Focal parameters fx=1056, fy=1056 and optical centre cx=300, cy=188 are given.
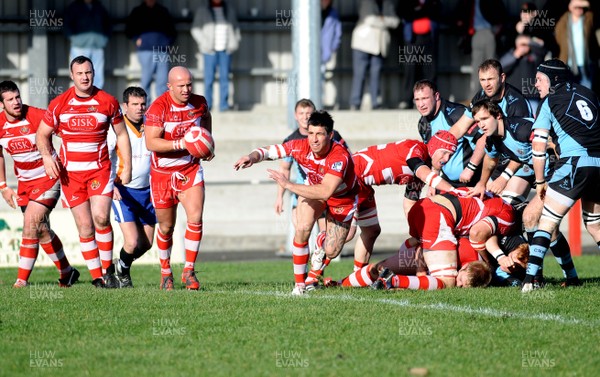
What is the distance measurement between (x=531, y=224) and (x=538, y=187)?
0.99 meters

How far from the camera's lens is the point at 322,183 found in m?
10.4

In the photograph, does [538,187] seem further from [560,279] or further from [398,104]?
[398,104]

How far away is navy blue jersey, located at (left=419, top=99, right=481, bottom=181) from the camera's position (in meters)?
12.4

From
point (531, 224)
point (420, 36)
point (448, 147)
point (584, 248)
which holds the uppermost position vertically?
point (420, 36)

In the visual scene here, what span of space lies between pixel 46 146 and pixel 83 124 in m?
0.45

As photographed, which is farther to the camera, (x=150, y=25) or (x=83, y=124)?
(x=150, y=25)

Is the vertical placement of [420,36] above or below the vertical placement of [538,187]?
above

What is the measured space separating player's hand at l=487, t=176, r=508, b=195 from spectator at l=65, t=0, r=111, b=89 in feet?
39.6

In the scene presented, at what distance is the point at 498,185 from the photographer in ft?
39.3

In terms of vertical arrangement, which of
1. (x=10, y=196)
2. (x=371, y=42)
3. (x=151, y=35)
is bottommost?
(x=10, y=196)

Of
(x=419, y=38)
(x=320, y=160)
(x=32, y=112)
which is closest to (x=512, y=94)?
(x=320, y=160)

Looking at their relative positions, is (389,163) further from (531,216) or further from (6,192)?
(6,192)

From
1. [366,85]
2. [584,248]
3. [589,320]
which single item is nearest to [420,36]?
[366,85]

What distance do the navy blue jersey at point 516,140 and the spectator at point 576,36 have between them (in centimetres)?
1021
